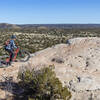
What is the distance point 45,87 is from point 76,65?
3170 mm

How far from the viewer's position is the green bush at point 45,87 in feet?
26.5

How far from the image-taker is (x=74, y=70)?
33.7 feet

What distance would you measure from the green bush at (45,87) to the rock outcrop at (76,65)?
855 millimetres

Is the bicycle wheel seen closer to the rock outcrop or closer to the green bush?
the rock outcrop

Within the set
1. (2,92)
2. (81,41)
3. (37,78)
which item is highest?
(81,41)

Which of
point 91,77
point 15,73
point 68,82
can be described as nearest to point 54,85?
point 68,82

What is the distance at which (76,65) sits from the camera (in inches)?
430

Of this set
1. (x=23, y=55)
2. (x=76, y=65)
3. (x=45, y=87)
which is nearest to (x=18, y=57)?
(x=23, y=55)

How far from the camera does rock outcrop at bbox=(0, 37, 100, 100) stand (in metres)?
9.03

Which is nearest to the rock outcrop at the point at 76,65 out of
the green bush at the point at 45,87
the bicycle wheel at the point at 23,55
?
the bicycle wheel at the point at 23,55

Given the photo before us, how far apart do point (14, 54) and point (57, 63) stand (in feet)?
7.88

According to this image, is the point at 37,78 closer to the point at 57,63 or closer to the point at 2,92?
the point at 2,92

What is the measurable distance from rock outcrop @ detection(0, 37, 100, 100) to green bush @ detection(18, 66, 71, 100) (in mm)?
855

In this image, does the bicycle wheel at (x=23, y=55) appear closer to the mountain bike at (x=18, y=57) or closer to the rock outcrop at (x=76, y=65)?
the mountain bike at (x=18, y=57)
